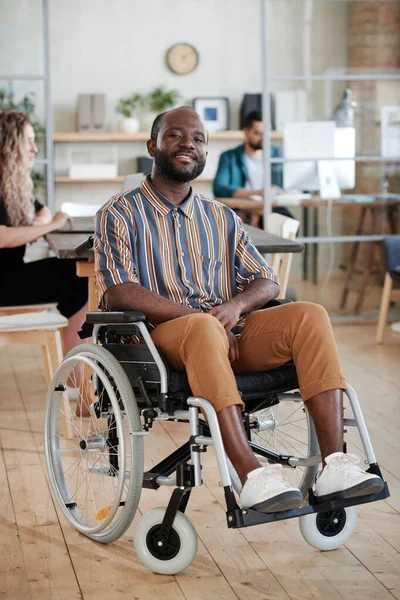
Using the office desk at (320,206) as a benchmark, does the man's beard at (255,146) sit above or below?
above

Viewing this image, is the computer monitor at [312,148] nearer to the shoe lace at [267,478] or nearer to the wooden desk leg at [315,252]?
the wooden desk leg at [315,252]

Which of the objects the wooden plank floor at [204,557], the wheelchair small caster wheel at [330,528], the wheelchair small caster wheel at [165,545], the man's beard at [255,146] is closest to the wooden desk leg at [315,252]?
the man's beard at [255,146]

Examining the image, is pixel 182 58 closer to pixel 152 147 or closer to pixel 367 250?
pixel 367 250

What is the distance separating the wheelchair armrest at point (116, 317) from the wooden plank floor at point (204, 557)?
579 millimetres

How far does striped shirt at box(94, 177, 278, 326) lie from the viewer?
256 centimetres

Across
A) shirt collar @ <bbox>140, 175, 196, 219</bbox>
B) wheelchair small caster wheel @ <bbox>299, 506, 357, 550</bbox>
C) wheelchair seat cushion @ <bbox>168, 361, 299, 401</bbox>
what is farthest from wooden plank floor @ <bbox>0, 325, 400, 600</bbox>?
shirt collar @ <bbox>140, 175, 196, 219</bbox>

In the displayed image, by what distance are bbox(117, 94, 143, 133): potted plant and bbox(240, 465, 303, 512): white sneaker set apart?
5722 mm

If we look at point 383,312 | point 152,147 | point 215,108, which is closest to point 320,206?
point 383,312

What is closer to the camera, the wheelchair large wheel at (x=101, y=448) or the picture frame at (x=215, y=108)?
the wheelchair large wheel at (x=101, y=448)

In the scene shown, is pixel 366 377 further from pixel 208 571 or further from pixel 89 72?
pixel 89 72

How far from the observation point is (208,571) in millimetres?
2361

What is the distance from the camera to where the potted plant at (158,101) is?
7.68m

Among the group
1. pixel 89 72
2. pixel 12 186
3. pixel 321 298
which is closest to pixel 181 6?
pixel 89 72

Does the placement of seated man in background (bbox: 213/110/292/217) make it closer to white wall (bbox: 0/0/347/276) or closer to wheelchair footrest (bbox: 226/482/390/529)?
white wall (bbox: 0/0/347/276)
